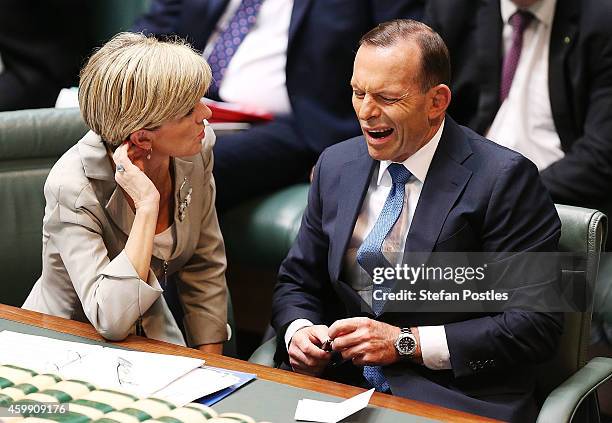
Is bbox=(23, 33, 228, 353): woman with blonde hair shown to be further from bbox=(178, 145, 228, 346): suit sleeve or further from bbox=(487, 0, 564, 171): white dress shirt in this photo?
bbox=(487, 0, 564, 171): white dress shirt

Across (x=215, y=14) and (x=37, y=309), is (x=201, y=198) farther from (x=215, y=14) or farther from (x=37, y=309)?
(x=215, y=14)

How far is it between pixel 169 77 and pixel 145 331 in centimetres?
54

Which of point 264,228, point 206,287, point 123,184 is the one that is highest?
point 123,184

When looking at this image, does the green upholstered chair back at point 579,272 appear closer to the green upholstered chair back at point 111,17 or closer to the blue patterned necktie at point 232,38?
the blue patterned necktie at point 232,38

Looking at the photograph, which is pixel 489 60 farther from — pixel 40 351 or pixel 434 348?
pixel 40 351

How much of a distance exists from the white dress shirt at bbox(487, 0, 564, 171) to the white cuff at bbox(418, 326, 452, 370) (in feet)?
3.87

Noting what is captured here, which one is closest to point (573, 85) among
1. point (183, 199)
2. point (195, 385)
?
point (183, 199)

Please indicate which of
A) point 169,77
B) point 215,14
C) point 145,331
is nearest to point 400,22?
point 169,77

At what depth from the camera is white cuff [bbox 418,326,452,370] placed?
2.15 meters

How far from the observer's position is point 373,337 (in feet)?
7.05

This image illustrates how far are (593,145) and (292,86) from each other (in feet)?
3.48

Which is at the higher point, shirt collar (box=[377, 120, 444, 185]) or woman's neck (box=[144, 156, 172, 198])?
shirt collar (box=[377, 120, 444, 185])

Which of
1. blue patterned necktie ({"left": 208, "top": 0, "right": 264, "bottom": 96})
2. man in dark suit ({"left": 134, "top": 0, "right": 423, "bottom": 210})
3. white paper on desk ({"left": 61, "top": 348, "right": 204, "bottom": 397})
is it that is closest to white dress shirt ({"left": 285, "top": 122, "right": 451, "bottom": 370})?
white paper on desk ({"left": 61, "top": 348, "right": 204, "bottom": 397})

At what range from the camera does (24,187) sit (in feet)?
8.75
